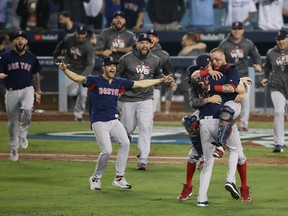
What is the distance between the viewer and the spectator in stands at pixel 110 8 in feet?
90.5

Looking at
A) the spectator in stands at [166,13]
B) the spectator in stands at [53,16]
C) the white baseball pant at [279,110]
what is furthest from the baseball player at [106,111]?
the spectator in stands at [53,16]

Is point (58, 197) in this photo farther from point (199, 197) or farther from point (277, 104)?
point (277, 104)

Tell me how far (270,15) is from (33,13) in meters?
5.99

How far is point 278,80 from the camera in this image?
19.1 meters

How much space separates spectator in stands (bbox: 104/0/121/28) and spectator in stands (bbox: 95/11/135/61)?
5.77 metres

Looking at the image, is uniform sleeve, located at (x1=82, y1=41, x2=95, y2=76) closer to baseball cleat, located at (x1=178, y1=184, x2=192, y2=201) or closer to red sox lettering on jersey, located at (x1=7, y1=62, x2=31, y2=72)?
red sox lettering on jersey, located at (x1=7, y1=62, x2=31, y2=72)

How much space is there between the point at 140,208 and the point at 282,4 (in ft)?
48.5

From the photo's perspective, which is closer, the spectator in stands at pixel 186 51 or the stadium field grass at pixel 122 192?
the stadium field grass at pixel 122 192

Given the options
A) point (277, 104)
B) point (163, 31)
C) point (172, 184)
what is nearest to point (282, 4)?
point (163, 31)

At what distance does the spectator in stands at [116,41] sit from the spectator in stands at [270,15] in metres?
6.26

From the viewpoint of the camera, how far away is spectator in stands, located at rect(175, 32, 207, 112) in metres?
26.5

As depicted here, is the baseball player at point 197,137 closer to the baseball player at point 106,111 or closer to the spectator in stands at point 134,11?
the baseball player at point 106,111

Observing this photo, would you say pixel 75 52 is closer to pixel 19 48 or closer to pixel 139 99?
pixel 19 48

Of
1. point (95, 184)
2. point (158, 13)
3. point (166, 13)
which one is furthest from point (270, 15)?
point (95, 184)
